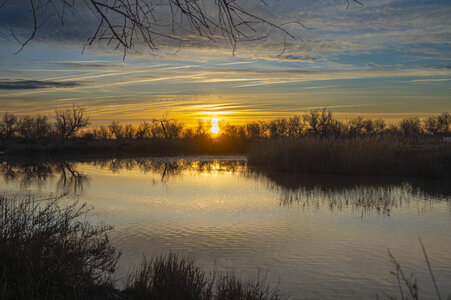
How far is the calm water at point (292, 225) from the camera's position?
568 cm

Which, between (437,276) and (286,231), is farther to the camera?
(286,231)

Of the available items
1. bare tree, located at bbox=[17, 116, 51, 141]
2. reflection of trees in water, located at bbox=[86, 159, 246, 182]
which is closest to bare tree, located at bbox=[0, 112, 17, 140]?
bare tree, located at bbox=[17, 116, 51, 141]

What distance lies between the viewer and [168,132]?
5525 centimetres

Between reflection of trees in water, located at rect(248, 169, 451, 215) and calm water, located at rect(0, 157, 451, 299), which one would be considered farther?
reflection of trees in water, located at rect(248, 169, 451, 215)

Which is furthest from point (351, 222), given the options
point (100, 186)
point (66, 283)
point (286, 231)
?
point (100, 186)

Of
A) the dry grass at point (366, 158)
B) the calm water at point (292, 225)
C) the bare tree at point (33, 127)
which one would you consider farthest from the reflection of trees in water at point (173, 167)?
the bare tree at point (33, 127)

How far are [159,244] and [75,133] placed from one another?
47.6 meters

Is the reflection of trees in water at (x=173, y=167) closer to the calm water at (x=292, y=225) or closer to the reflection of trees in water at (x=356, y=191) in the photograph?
the calm water at (x=292, y=225)

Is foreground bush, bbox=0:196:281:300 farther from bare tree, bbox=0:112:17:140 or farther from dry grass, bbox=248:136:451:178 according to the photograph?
bare tree, bbox=0:112:17:140

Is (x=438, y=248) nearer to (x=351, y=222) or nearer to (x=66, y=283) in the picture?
(x=351, y=222)

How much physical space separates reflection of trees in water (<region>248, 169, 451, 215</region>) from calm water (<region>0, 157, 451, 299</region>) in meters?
0.03

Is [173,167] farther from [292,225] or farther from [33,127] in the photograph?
[33,127]

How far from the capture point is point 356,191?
12672mm

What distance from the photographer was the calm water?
568 centimetres
